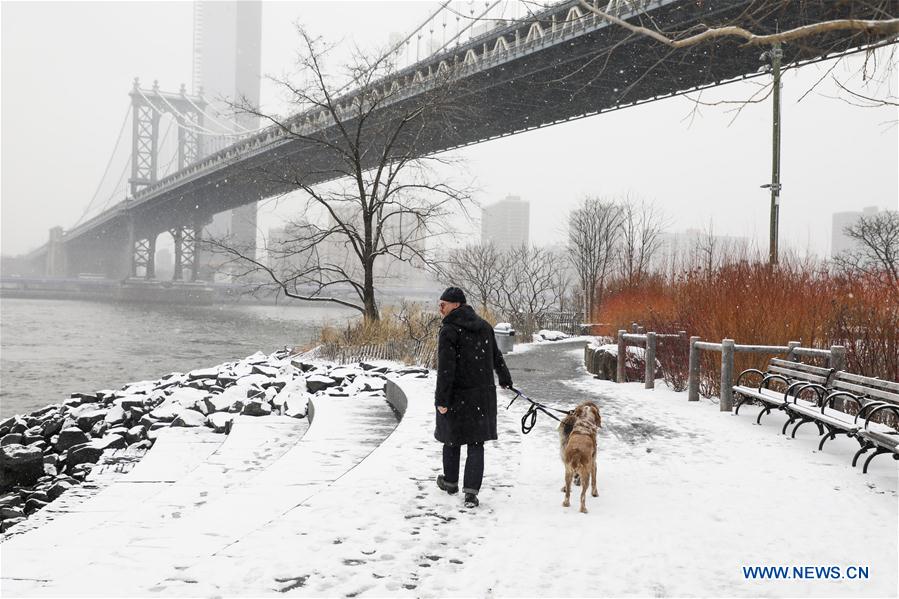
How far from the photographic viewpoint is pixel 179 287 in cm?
6156

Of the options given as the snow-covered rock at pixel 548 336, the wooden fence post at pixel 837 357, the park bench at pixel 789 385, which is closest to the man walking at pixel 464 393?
the park bench at pixel 789 385

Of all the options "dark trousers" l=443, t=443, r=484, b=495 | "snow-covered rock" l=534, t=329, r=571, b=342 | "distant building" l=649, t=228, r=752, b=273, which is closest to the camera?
"dark trousers" l=443, t=443, r=484, b=495

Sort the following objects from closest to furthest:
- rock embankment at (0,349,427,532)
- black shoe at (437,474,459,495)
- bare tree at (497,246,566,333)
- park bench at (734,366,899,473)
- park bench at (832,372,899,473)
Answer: black shoe at (437,474,459,495) → park bench at (832,372,899,473) → park bench at (734,366,899,473) → rock embankment at (0,349,427,532) → bare tree at (497,246,566,333)

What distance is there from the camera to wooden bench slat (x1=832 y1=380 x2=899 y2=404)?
5.14 meters

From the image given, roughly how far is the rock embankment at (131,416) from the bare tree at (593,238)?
16.9 m

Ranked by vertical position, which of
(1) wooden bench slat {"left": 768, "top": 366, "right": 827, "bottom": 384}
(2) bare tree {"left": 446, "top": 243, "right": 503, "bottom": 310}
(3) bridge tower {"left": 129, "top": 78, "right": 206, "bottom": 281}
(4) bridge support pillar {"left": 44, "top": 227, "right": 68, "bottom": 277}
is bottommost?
(1) wooden bench slat {"left": 768, "top": 366, "right": 827, "bottom": 384}

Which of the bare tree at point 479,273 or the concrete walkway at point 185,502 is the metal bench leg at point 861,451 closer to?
the concrete walkway at point 185,502

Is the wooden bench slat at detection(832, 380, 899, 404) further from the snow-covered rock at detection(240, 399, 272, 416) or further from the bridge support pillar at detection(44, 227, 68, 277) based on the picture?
the bridge support pillar at detection(44, 227, 68, 277)

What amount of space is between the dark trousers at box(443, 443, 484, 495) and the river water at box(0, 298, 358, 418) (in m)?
11.2

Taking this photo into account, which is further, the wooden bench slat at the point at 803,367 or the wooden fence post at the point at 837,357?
the wooden fence post at the point at 837,357

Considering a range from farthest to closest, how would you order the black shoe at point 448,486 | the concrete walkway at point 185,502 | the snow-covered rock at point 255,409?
1. the snow-covered rock at point 255,409
2. the black shoe at point 448,486
3. the concrete walkway at point 185,502

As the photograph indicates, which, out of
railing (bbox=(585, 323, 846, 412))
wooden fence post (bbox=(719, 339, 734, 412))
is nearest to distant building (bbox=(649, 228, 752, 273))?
railing (bbox=(585, 323, 846, 412))

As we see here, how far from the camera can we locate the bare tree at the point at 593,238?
26969 mm

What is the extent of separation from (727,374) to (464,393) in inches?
178
